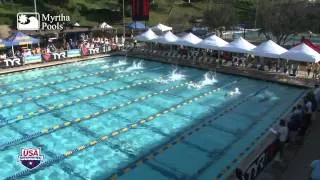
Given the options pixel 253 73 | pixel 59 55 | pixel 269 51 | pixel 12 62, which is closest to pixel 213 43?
pixel 253 73

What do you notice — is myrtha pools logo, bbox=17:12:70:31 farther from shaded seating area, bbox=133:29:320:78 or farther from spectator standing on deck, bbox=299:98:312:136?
spectator standing on deck, bbox=299:98:312:136

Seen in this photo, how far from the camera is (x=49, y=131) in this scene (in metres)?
11.5

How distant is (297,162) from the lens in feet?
27.5

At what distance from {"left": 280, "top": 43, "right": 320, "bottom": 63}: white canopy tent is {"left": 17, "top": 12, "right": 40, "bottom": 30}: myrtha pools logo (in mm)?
16344

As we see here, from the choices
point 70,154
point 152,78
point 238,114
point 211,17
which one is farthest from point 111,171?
point 211,17

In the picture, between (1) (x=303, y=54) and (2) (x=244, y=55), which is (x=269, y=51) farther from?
(2) (x=244, y=55)

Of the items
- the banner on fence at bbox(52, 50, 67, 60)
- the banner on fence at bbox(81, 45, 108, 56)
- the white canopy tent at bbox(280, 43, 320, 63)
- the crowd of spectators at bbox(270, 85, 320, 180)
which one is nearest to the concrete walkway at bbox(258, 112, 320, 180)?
the crowd of spectators at bbox(270, 85, 320, 180)

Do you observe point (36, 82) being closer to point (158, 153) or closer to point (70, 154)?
point (70, 154)

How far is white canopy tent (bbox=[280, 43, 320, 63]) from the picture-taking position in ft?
52.7

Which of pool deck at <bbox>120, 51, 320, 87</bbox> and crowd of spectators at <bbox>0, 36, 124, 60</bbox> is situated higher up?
crowd of spectators at <bbox>0, 36, 124, 60</bbox>

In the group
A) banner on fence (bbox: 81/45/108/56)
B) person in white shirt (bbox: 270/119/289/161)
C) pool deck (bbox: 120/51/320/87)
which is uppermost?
banner on fence (bbox: 81/45/108/56)

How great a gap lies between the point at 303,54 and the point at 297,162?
9385mm

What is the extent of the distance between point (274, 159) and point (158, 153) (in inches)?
129

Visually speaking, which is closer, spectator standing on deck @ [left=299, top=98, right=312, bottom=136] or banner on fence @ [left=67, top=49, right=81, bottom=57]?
spectator standing on deck @ [left=299, top=98, right=312, bottom=136]
